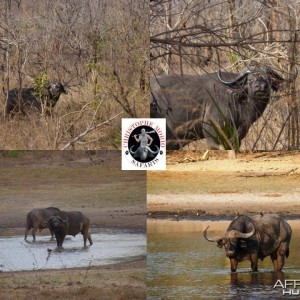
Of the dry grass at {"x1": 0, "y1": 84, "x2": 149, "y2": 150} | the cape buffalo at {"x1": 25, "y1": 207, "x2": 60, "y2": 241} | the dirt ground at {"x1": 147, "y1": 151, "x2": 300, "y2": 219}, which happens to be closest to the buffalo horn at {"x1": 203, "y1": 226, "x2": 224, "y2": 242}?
the dirt ground at {"x1": 147, "y1": 151, "x2": 300, "y2": 219}

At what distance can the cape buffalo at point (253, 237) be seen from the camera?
348 inches

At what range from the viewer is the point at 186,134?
8.66 metres

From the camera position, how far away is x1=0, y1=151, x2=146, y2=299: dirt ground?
29.1 feet

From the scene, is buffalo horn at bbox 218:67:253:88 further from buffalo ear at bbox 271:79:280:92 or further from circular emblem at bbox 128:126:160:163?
circular emblem at bbox 128:126:160:163

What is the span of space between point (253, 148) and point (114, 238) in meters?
1.39

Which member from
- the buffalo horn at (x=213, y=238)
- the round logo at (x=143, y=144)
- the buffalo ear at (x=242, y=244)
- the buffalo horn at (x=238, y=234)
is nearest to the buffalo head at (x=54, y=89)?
the round logo at (x=143, y=144)

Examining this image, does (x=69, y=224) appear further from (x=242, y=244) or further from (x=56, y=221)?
(x=242, y=244)

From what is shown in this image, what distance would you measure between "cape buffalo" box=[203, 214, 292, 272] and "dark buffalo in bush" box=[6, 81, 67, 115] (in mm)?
1689

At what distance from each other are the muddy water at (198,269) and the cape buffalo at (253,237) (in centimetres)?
6

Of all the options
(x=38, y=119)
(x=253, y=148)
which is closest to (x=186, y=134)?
(x=253, y=148)

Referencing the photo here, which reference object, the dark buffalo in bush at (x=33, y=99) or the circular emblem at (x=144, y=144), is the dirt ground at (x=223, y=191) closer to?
the circular emblem at (x=144, y=144)

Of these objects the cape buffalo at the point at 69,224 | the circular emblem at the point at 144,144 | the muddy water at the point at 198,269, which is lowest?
the muddy water at the point at 198,269

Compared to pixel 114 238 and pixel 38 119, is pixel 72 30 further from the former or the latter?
pixel 114 238

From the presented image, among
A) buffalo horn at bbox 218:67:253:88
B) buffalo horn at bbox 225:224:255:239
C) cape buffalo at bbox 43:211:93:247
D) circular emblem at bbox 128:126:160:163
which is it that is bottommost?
buffalo horn at bbox 225:224:255:239
